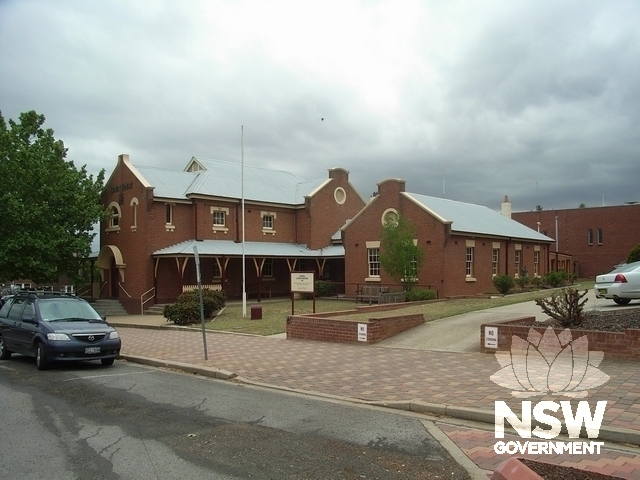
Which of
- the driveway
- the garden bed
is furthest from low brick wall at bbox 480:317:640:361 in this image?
the driveway

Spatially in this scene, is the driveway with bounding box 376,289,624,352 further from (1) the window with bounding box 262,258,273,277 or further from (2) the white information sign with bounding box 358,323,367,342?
(1) the window with bounding box 262,258,273,277

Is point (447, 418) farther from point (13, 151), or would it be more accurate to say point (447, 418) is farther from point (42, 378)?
point (13, 151)

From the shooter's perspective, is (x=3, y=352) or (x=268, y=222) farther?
(x=268, y=222)

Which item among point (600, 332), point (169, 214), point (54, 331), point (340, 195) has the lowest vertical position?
point (54, 331)

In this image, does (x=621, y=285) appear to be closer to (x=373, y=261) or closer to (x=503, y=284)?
(x=503, y=284)

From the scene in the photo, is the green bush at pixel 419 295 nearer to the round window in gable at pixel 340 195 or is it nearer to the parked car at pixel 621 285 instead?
the parked car at pixel 621 285

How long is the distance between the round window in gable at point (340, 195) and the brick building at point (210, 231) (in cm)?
7

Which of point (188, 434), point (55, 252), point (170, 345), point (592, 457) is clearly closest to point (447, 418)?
point (592, 457)

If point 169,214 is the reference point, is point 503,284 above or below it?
below

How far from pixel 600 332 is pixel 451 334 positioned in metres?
4.27

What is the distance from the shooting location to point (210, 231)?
34562mm

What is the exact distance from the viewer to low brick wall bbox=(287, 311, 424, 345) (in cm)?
1485

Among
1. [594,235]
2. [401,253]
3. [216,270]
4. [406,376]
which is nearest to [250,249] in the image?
[216,270]

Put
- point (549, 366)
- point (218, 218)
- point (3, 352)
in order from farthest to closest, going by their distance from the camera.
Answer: point (218, 218), point (3, 352), point (549, 366)
